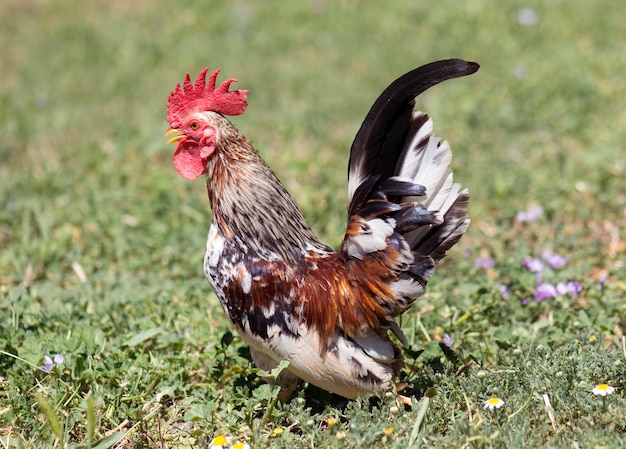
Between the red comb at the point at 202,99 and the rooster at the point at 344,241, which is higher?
the red comb at the point at 202,99

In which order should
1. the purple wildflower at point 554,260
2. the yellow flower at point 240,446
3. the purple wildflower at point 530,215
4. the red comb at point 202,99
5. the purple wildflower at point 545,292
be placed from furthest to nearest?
the purple wildflower at point 530,215
the purple wildflower at point 554,260
the purple wildflower at point 545,292
the red comb at point 202,99
the yellow flower at point 240,446

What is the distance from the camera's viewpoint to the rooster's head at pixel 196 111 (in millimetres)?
3066

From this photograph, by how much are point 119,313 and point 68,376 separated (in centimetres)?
76

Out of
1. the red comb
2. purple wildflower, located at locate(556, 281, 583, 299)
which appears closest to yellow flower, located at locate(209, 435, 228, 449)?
the red comb

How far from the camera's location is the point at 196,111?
3.09m

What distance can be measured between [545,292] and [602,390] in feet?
3.47

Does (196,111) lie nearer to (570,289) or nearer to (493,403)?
(493,403)

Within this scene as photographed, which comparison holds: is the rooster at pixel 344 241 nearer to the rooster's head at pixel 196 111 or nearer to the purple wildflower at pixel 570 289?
the rooster's head at pixel 196 111

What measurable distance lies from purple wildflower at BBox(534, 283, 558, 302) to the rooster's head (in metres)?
1.81

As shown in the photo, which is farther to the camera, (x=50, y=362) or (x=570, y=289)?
(x=570, y=289)

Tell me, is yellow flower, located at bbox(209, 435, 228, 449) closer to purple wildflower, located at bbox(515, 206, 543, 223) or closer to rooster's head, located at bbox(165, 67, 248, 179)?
rooster's head, located at bbox(165, 67, 248, 179)

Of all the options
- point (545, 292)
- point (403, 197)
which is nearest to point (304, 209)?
point (545, 292)

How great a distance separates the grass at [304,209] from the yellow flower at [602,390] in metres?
0.06

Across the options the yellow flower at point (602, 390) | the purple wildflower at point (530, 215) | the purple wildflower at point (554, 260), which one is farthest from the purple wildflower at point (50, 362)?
the purple wildflower at point (530, 215)
